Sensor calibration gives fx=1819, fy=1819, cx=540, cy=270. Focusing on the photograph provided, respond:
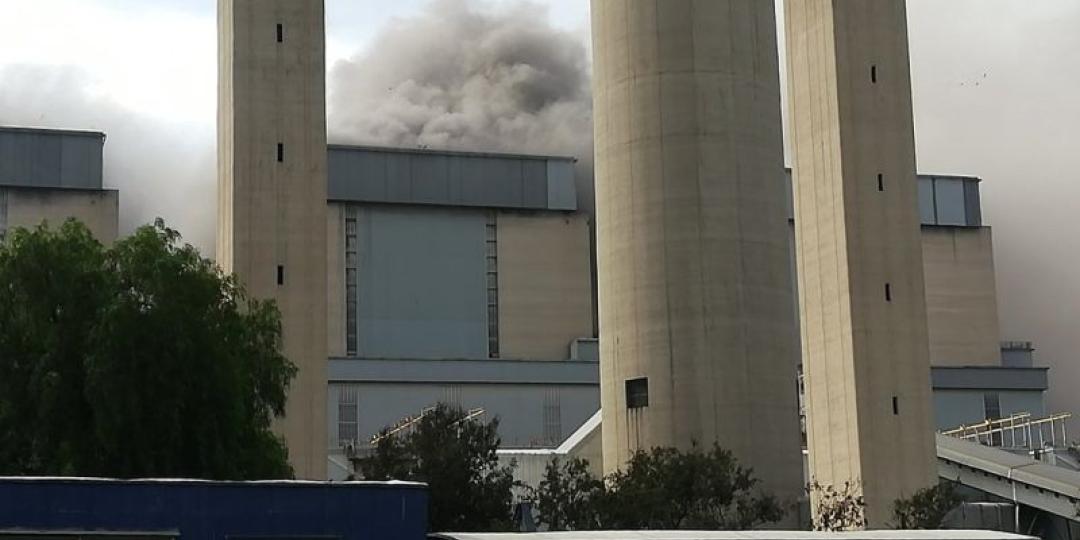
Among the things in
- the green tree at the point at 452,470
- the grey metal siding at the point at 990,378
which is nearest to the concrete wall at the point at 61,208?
the green tree at the point at 452,470

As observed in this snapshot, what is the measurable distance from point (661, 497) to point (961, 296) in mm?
54351

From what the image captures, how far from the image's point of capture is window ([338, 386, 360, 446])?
3312 inches

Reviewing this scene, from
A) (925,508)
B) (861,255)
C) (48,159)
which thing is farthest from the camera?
(48,159)

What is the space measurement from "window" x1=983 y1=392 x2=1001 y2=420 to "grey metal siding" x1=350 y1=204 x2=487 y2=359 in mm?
27172

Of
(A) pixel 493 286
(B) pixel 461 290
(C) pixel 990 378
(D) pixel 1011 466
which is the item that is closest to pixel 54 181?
(B) pixel 461 290

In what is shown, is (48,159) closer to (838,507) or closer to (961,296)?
(838,507)

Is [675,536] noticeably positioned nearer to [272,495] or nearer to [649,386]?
[272,495]

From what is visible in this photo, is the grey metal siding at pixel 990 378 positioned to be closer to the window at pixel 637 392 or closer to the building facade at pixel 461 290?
the building facade at pixel 461 290

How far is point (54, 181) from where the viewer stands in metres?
87.0

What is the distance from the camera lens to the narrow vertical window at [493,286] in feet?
302

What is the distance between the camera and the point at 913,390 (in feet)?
201

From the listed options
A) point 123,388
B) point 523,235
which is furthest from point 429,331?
point 123,388

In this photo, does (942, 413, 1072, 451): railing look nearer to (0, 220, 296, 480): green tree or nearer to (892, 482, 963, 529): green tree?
(892, 482, 963, 529): green tree

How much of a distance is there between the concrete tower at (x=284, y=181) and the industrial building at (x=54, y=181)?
29695 mm
